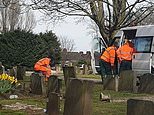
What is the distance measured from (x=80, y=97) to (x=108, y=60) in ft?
35.4

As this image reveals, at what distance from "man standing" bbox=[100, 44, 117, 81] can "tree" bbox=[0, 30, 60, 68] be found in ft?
66.7

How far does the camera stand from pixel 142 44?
821 inches

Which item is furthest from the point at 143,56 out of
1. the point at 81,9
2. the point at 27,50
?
the point at 27,50

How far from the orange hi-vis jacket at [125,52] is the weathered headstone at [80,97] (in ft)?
34.1

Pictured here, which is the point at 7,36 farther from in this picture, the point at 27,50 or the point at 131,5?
the point at 131,5

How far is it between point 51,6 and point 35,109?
1206 centimetres

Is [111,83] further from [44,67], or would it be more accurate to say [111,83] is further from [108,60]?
[44,67]

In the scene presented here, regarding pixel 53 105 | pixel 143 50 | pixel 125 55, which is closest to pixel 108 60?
pixel 125 55

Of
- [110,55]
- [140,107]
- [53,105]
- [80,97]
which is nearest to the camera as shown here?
[140,107]

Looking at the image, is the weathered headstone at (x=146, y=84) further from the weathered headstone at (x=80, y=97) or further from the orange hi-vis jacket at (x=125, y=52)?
the weathered headstone at (x=80, y=97)

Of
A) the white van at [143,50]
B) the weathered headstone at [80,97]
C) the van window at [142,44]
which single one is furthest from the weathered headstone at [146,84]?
the weathered headstone at [80,97]

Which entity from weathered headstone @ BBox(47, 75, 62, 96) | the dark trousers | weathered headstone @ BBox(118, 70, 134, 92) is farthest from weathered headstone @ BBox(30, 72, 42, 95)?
the dark trousers

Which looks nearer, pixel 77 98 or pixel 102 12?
pixel 77 98

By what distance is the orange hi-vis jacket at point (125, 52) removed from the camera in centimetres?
1881
